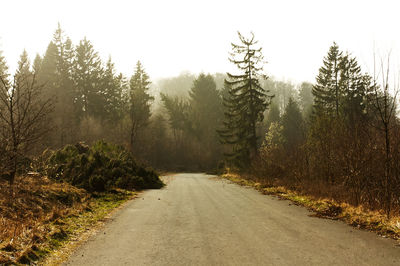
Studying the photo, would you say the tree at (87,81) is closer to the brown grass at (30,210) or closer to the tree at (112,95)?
the tree at (112,95)

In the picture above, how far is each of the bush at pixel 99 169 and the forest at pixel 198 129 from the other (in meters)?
0.06

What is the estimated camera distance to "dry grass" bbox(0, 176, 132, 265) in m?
5.11

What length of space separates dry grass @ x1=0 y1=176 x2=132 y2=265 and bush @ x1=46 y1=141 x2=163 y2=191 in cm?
183

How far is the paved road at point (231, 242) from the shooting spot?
4.95m

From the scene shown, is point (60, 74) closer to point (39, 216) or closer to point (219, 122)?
point (219, 122)

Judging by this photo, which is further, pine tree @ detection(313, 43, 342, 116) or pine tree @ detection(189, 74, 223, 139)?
pine tree @ detection(189, 74, 223, 139)

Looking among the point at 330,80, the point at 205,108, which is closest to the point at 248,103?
the point at 330,80

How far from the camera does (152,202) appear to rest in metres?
11.7

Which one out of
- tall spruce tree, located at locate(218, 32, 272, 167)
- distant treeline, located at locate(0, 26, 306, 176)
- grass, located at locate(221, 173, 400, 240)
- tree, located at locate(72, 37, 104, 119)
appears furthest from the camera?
tree, located at locate(72, 37, 104, 119)

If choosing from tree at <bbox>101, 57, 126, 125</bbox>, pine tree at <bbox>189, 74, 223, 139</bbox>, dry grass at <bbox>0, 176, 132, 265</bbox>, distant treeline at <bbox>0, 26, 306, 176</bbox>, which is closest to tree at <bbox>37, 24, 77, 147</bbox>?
distant treeline at <bbox>0, 26, 306, 176</bbox>

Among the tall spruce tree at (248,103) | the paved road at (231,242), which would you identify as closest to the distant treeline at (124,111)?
the tall spruce tree at (248,103)

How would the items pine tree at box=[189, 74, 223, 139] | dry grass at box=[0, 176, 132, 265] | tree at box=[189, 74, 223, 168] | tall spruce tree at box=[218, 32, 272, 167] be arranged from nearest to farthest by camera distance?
1. dry grass at box=[0, 176, 132, 265]
2. tall spruce tree at box=[218, 32, 272, 167]
3. tree at box=[189, 74, 223, 168]
4. pine tree at box=[189, 74, 223, 139]

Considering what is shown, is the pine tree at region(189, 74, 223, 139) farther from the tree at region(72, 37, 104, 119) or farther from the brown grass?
the brown grass

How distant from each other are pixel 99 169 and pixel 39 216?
267 inches
